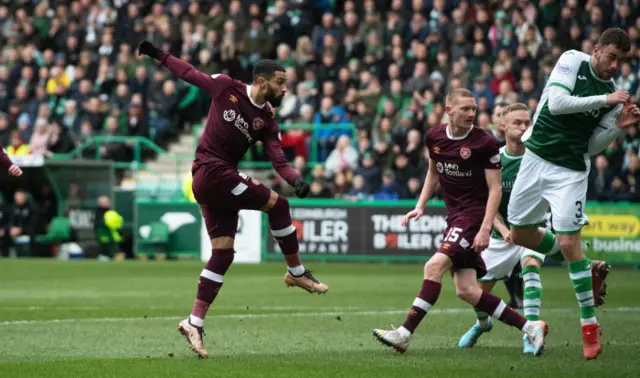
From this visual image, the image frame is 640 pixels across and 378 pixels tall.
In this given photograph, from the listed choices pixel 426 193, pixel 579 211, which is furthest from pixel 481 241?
pixel 426 193

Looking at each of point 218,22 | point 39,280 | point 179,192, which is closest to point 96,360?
point 39,280

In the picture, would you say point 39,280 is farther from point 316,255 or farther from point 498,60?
point 498,60

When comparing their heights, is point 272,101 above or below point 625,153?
above

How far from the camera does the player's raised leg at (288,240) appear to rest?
10.5 metres

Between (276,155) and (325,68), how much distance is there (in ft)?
64.0

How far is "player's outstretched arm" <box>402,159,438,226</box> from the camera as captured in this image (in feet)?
36.0

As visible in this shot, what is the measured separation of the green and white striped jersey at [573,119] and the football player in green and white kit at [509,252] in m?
1.11

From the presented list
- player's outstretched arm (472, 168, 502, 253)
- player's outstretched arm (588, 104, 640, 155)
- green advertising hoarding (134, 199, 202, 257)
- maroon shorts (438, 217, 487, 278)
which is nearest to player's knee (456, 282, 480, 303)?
maroon shorts (438, 217, 487, 278)

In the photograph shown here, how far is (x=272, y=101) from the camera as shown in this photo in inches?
409

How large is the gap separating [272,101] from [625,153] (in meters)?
15.7

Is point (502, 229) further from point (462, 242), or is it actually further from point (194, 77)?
point (194, 77)

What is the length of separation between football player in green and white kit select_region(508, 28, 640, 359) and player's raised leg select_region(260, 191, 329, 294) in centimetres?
187

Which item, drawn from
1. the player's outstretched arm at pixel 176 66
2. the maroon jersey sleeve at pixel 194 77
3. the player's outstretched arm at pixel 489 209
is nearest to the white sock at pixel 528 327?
the player's outstretched arm at pixel 489 209

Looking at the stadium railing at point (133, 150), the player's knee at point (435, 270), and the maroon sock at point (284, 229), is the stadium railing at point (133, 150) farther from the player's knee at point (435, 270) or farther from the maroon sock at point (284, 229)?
the player's knee at point (435, 270)
